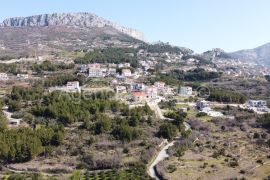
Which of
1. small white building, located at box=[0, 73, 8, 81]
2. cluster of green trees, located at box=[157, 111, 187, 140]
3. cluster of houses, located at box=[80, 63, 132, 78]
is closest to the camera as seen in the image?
cluster of green trees, located at box=[157, 111, 187, 140]

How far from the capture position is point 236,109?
7806 cm

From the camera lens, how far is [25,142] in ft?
154

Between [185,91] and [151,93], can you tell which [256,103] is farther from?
[151,93]

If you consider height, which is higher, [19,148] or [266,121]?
[266,121]

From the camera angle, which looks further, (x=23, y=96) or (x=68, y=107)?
(x=23, y=96)

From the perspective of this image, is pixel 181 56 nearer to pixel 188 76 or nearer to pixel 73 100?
pixel 188 76

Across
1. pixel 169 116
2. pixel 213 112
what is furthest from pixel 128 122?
pixel 213 112

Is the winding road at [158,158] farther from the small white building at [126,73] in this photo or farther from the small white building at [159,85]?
the small white building at [126,73]

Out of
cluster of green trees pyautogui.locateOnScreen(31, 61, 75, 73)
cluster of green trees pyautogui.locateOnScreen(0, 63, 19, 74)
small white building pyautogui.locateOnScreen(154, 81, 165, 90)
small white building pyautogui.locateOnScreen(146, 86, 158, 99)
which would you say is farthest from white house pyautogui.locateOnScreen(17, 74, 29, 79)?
small white building pyautogui.locateOnScreen(154, 81, 165, 90)

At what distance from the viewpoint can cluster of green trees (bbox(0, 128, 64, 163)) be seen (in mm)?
45969

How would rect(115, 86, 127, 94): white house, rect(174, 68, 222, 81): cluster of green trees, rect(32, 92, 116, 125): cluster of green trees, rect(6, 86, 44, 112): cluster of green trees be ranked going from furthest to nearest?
rect(174, 68, 222, 81): cluster of green trees → rect(115, 86, 127, 94): white house → rect(6, 86, 44, 112): cluster of green trees → rect(32, 92, 116, 125): cluster of green trees

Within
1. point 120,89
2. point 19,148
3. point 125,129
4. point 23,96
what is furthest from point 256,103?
point 19,148

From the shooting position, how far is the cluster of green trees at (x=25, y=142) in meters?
46.0

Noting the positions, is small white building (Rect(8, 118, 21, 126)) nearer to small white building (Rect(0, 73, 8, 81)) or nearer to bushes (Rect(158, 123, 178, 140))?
bushes (Rect(158, 123, 178, 140))
